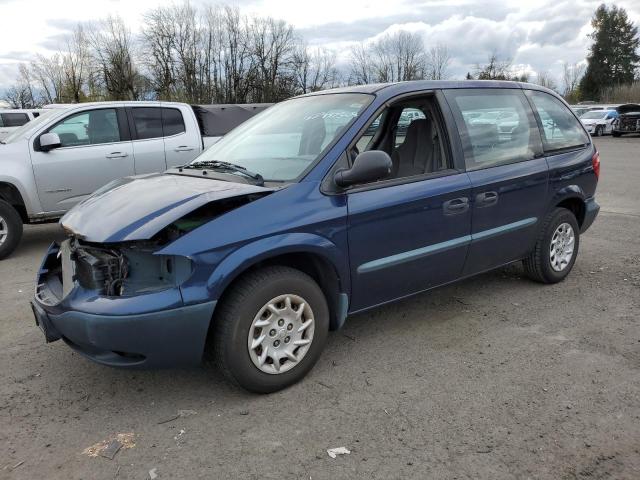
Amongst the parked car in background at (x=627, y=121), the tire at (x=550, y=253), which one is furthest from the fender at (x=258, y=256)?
the parked car in background at (x=627, y=121)

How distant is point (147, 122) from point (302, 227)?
5.43 meters

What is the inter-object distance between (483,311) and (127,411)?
9.33 feet

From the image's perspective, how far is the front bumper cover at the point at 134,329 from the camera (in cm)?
275

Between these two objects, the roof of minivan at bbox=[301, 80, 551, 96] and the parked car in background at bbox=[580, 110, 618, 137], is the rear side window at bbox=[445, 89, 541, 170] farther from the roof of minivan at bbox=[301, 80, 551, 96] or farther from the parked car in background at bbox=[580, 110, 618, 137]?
the parked car in background at bbox=[580, 110, 618, 137]

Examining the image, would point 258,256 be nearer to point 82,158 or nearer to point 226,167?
point 226,167

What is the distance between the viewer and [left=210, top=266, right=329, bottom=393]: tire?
295 centimetres

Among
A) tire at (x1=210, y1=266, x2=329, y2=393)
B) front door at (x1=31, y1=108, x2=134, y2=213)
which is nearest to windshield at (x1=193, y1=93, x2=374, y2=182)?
tire at (x1=210, y1=266, x2=329, y2=393)

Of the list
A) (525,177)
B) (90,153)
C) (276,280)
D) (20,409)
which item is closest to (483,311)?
(525,177)

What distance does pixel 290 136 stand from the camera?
3.87 meters

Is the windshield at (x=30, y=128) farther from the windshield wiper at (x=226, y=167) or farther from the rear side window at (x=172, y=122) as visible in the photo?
the windshield wiper at (x=226, y=167)

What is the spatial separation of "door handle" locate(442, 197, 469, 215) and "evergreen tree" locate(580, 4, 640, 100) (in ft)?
249

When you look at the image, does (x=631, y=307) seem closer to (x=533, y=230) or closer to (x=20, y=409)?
(x=533, y=230)

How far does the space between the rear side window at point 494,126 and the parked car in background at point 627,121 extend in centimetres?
2833

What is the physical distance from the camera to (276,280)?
304cm
